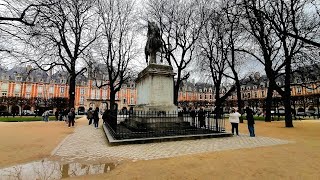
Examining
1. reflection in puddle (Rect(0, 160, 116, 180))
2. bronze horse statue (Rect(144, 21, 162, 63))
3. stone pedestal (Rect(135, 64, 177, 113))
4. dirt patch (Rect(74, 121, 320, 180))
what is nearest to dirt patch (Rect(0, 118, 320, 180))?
dirt patch (Rect(74, 121, 320, 180))

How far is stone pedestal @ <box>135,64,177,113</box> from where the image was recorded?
11.7 m

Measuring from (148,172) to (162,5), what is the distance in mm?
22686

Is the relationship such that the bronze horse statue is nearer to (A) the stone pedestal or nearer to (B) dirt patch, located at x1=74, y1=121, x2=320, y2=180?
(A) the stone pedestal

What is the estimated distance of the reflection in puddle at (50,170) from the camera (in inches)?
196

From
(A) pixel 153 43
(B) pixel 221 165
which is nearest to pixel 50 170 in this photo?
(B) pixel 221 165

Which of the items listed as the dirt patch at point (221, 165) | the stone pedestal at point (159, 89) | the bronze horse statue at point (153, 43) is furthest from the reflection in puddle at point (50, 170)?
the bronze horse statue at point (153, 43)

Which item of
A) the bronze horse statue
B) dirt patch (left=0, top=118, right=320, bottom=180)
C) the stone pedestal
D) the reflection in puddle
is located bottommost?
the reflection in puddle

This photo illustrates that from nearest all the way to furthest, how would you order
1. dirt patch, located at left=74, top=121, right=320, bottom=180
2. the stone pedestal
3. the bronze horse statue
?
dirt patch, located at left=74, top=121, right=320, bottom=180 < the stone pedestal < the bronze horse statue

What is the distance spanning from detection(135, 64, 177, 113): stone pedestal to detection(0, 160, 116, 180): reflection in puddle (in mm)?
6041

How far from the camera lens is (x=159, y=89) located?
12.0 meters

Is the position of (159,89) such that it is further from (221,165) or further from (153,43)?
(221,165)

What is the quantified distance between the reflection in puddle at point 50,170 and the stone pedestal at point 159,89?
6041 mm

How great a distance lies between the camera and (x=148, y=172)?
515 centimetres

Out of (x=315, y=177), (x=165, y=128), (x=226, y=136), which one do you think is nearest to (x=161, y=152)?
(x=165, y=128)
